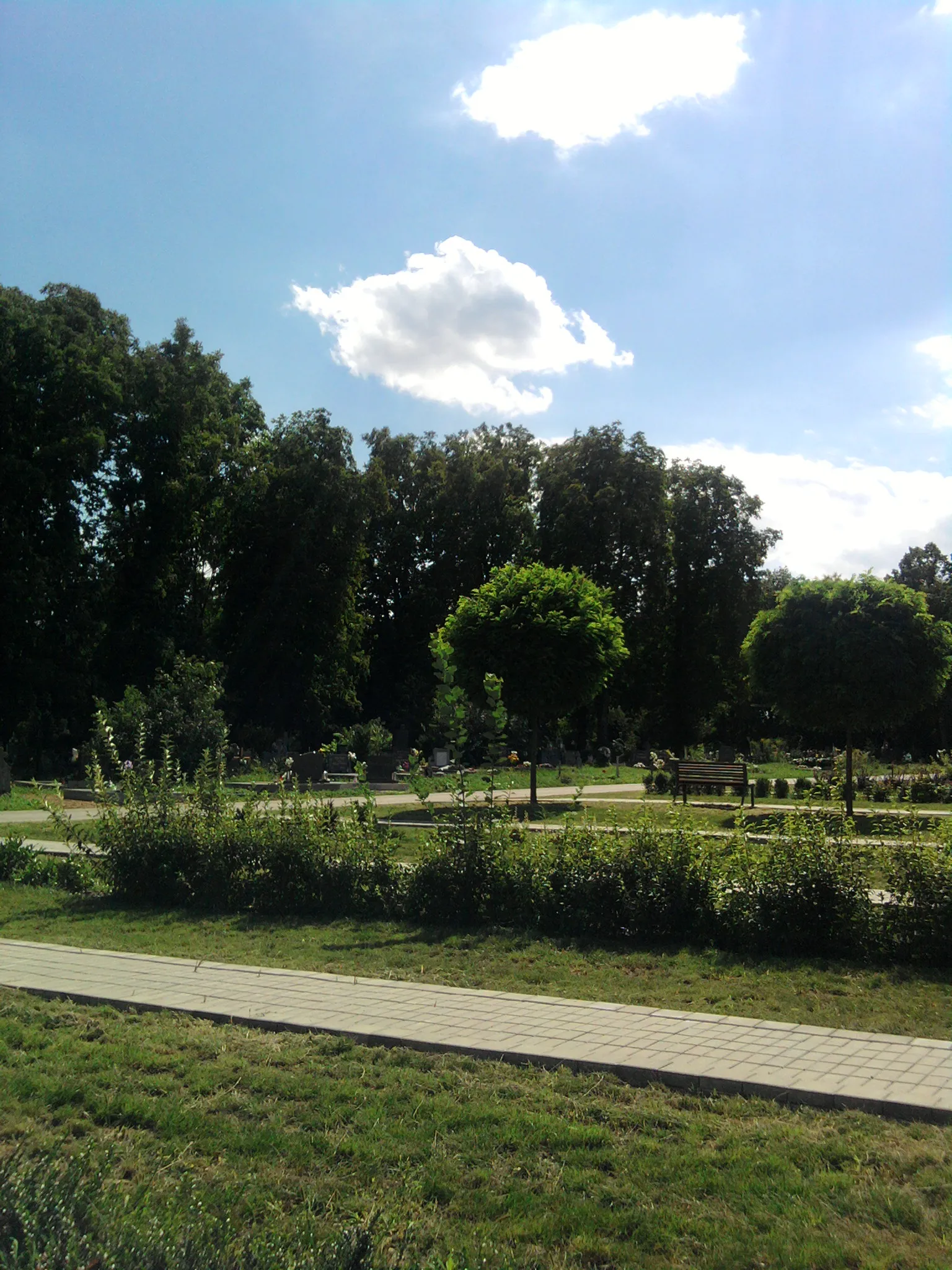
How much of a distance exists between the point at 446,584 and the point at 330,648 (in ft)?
25.4

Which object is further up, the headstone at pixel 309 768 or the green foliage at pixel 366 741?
the green foliage at pixel 366 741

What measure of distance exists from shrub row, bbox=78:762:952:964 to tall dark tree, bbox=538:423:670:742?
34.8m

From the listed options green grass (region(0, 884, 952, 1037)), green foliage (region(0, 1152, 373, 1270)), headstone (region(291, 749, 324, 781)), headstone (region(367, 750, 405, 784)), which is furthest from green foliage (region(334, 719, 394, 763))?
green foliage (region(0, 1152, 373, 1270))

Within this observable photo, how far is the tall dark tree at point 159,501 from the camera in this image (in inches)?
1473

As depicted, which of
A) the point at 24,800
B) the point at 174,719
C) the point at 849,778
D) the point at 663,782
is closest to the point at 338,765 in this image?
the point at 174,719

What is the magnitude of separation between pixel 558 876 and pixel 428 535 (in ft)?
132

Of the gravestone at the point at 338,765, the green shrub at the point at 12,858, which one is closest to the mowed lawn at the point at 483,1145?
the green shrub at the point at 12,858

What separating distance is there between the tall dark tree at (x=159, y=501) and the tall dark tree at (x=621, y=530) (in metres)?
14.7

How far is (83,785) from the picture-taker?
25172mm

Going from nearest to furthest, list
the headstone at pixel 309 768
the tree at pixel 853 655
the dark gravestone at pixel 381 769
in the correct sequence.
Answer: the tree at pixel 853 655, the headstone at pixel 309 768, the dark gravestone at pixel 381 769

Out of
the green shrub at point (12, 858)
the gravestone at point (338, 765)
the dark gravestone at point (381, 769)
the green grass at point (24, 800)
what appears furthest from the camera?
the gravestone at point (338, 765)

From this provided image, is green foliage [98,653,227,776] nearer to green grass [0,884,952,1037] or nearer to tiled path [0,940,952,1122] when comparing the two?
green grass [0,884,952,1037]

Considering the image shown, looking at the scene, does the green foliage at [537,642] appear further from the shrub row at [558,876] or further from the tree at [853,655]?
the shrub row at [558,876]

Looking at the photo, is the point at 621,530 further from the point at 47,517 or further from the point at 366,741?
the point at 47,517
